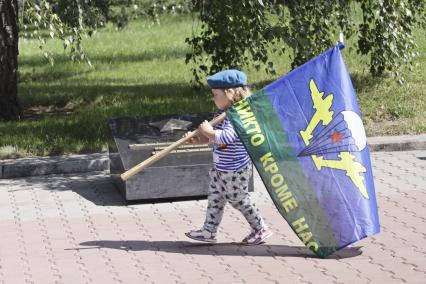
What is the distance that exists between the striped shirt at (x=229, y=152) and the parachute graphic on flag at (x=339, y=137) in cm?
51

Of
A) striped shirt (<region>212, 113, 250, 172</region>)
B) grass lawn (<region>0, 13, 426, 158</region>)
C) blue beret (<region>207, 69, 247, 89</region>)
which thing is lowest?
grass lawn (<region>0, 13, 426, 158</region>)

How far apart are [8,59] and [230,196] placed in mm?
5812

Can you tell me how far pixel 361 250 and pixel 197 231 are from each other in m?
1.18

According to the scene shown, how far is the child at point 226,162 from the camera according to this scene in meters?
7.30

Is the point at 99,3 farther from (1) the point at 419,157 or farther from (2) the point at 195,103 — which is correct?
(1) the point at 419,157

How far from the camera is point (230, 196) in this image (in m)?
7.42

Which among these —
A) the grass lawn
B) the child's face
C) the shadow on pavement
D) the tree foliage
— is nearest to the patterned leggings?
the shadow on pavement

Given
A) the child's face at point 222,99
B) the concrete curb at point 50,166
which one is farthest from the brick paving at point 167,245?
the child's face at point 222,99

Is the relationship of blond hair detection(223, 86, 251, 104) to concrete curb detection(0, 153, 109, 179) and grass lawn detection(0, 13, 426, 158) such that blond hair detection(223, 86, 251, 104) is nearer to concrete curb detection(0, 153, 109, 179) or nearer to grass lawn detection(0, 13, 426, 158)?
concrete curb detection(0, 153, 109, 179)

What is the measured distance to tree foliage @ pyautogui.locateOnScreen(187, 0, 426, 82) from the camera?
39.0ft

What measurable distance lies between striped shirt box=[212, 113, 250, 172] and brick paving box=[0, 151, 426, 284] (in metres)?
0.62

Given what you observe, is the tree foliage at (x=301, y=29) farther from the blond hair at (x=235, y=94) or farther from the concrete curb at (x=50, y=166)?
the blond hair at (x=235, y=94)

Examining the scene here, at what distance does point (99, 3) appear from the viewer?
1470 cm

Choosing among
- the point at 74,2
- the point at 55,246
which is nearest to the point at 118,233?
the point at 55,246
